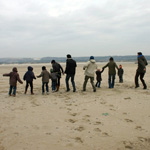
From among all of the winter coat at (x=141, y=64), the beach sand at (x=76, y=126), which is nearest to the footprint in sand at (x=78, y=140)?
the beach sand at (x=76, y=126)

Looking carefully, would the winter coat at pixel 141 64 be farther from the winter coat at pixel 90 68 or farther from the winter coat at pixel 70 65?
the winter coat at pixel 70 65

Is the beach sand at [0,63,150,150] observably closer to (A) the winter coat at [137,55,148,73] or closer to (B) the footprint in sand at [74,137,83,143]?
(B) the footprint in sand at [74,137,83,143]

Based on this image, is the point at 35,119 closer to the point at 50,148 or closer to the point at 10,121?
the point at 10,121

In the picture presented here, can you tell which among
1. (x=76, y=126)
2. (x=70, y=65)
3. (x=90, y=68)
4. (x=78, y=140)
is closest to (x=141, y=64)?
(x=90, y=68)

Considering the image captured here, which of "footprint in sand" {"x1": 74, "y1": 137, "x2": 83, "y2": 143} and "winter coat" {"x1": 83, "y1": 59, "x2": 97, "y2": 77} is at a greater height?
"winter coat" {"x1": 83, "y1": 59, "x2": 97, "y2": 77}

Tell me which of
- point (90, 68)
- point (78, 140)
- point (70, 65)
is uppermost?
point (70, 65)

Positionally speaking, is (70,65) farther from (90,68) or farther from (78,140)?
(78,140)

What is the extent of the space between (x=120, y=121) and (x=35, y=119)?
228 centimetres

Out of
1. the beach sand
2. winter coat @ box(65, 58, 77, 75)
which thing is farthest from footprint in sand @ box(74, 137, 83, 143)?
winter coat @ box(65, 58, 77, 75)

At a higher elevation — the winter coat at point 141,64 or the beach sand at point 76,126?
the winter coat at point 141,64

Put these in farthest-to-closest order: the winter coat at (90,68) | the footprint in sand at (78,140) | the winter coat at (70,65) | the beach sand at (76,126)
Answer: the winter coat at (70,65) < the winter coat at (90,68) < the footprint in sand at (78,140) < the beach sand at (76,126)

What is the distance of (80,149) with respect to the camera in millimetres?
3311

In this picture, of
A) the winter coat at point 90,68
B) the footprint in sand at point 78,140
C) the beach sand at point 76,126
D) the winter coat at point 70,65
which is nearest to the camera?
the beach sand at point 76,126

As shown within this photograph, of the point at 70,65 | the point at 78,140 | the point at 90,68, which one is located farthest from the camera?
the point at 70,65
